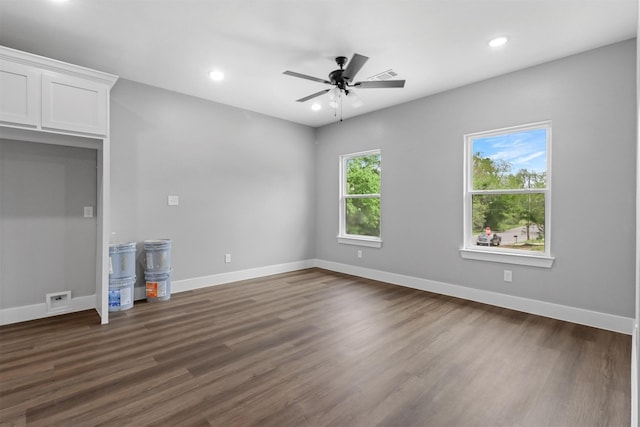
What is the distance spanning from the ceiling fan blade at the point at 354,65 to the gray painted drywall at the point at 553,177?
50.3 inches

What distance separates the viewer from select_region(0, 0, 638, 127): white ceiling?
8.12 feet

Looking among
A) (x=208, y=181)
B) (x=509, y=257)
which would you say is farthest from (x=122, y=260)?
(x=509, y=257)

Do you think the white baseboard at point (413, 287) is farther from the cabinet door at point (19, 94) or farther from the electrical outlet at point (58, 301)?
the cabinet door at point (19, 94)

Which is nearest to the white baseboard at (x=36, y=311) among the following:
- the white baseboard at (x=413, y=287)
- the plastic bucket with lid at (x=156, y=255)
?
the white baseboard at (x=413, y=287)

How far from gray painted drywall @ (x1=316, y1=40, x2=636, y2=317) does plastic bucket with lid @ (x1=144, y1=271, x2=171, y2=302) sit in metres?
3.18

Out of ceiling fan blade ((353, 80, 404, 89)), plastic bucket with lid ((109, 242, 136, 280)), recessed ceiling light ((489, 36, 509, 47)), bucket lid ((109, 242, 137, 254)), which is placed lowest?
plastic bucket with lid ((109, 242, 136, 280))

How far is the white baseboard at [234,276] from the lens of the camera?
14.3 feet

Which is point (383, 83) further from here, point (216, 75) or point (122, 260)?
point (122, 260)

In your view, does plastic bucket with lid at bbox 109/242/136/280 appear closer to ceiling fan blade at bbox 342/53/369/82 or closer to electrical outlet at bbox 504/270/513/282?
ceiling fan blade at bbox 342/53/369/82

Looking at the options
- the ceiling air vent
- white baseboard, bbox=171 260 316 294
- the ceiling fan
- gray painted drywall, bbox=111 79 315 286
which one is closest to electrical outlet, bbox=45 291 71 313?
gray painted drywall, bbox=111 79 315 286

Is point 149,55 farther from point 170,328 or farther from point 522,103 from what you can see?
point 522,103

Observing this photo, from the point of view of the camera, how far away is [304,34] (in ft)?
9.37

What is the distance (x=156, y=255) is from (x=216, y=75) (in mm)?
2394

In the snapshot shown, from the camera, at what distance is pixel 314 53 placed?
3201mm
